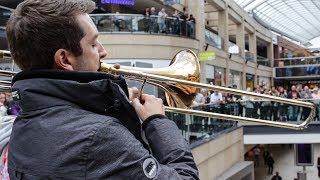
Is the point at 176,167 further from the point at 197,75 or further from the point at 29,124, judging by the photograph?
the point at 197,75

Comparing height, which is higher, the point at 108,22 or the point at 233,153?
the point at 108,22

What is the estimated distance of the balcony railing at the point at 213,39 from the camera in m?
22.4

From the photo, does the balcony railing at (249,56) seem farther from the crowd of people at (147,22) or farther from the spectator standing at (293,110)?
the spectator standing at (293,110)

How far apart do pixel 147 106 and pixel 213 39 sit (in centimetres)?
2248

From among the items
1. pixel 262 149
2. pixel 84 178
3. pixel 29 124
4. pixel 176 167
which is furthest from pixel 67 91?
pixel 262 149

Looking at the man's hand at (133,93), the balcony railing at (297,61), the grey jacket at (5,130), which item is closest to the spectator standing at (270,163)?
the balcony railing at (297,61)

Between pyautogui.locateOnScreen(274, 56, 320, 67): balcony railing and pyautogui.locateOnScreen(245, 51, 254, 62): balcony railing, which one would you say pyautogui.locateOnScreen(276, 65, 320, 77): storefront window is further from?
pyautogui.locateOnScreen(245, 51, 254, 62): balcony railing

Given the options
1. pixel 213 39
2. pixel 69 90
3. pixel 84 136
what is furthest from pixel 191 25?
pixel 84 136

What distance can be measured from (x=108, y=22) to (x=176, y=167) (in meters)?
14.8

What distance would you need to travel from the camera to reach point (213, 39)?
2364 cm

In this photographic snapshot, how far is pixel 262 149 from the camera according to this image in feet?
78.8

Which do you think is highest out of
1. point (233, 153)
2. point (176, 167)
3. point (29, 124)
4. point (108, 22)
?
point (108, 22)

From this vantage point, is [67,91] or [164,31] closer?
[67,91]

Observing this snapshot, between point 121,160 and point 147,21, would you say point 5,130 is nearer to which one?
point 121,160
